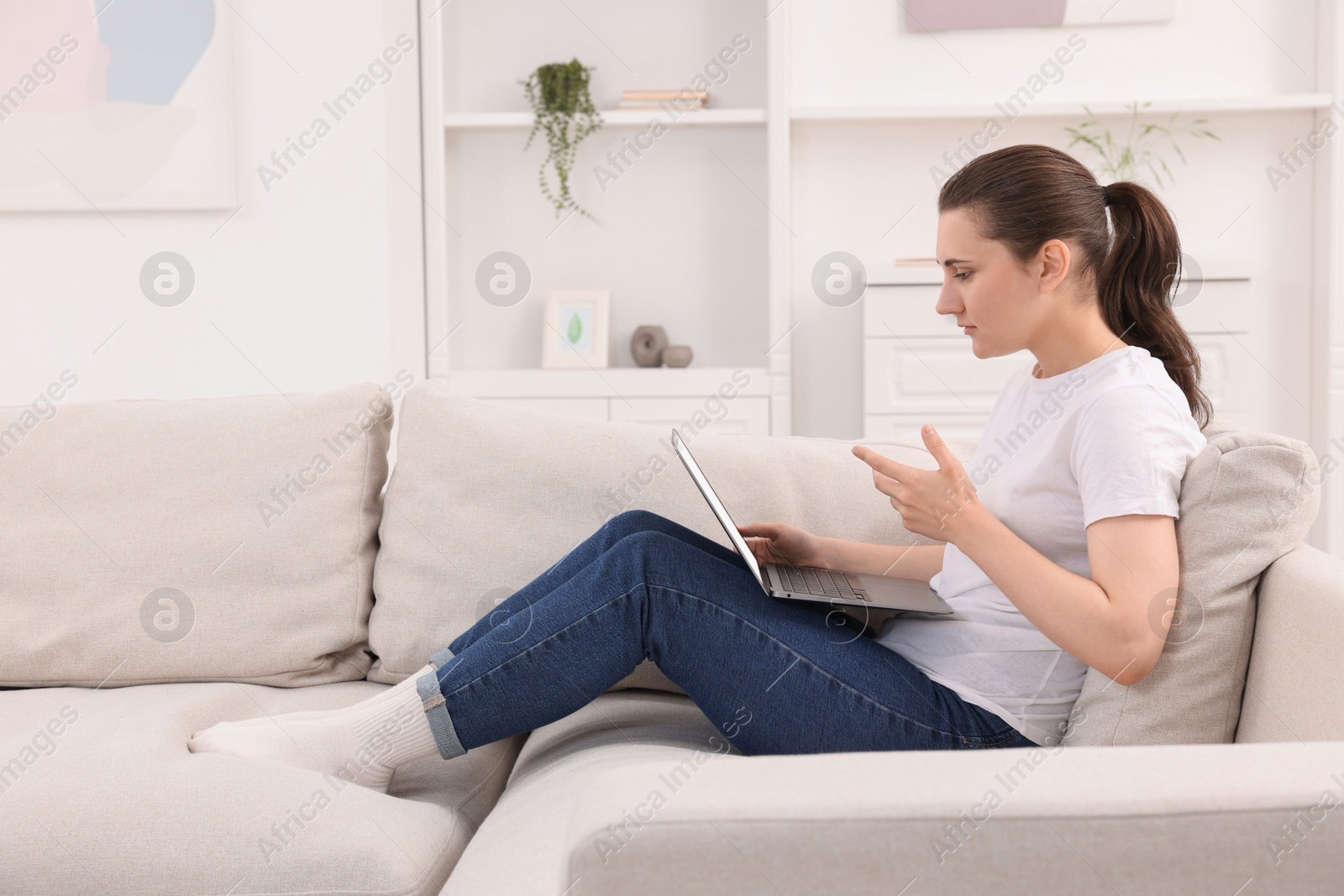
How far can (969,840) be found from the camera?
65 centimetres

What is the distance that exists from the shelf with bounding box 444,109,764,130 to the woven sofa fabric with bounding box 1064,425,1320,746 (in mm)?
2419

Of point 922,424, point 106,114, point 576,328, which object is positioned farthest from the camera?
point 576,328

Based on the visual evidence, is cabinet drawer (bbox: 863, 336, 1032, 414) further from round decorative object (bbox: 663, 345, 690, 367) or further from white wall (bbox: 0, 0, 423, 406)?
white wall (bbox: 0, 0, 423, 406)

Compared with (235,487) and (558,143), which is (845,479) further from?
(558,143)

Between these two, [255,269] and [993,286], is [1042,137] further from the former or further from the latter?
[255,269]

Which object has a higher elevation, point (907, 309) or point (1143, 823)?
point (907, 309)

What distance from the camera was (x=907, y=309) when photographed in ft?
9.98

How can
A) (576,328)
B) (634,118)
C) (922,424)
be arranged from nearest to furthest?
(922,424), (634,118), (576,328)

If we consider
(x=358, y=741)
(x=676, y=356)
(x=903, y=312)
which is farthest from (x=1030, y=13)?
(x=358, y=741)

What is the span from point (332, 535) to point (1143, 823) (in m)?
1.20

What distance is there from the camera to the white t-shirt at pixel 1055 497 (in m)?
1.02

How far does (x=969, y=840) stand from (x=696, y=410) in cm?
256

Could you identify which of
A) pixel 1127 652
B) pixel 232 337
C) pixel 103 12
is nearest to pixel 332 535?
pixel 1127 652

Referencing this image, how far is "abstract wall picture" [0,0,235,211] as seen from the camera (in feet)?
9.48
